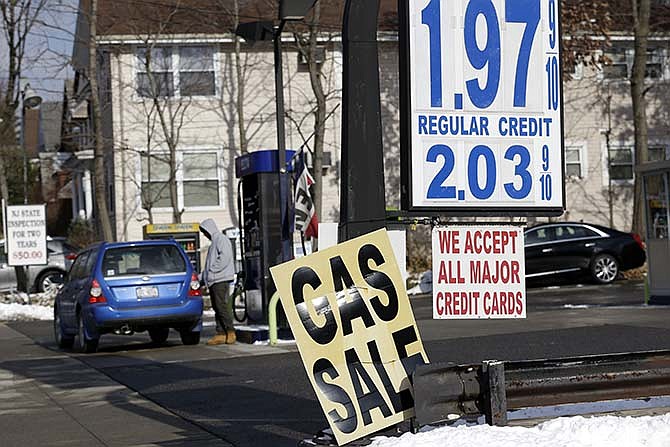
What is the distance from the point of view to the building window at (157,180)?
110ft

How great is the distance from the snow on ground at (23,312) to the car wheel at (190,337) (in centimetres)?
982

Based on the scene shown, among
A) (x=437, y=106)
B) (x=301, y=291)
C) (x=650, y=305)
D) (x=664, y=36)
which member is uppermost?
(x=664, y=36)

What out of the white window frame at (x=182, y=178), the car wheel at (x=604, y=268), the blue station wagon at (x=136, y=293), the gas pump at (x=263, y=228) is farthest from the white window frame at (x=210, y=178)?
the blue station wagon at (x=136, y=293)

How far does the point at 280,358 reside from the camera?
48.7 feet

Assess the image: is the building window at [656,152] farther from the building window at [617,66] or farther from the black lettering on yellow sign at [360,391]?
the black lettering on yellow sign at [360,391]

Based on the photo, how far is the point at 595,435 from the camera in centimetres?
738

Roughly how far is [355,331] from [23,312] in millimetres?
21168

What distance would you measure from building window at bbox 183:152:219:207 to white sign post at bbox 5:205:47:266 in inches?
203

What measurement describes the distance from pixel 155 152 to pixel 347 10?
A: 25806mm

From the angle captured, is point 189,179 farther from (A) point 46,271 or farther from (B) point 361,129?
(B) point 361,129

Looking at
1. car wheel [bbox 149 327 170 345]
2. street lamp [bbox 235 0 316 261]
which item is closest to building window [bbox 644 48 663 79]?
street lamp [bbox 235 0 316 261]

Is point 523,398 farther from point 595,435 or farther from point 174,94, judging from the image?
point 174,94

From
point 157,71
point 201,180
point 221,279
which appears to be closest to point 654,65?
point 201,180

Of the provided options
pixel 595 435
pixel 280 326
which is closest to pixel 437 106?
pixel 595 435
